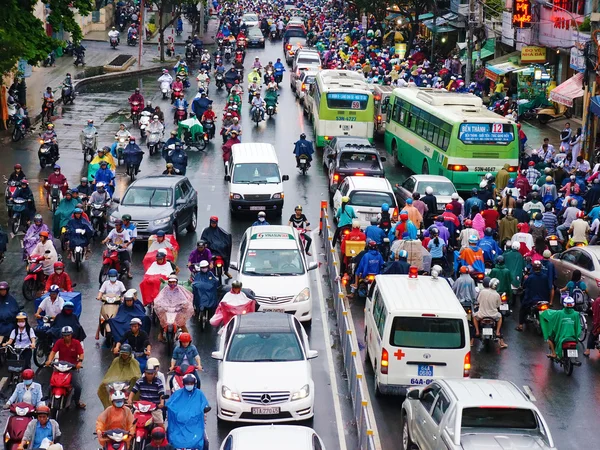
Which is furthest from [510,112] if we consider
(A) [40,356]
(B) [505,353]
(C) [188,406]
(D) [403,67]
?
(C) [188,406]

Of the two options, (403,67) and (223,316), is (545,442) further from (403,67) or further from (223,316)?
(403,67)

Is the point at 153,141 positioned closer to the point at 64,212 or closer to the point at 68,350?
the point at 64,212

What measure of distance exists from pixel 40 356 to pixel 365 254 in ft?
22.7

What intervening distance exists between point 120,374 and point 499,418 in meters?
5.34

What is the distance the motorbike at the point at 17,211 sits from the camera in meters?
27.7

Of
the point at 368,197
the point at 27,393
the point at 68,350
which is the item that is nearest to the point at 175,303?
the point at 68,350

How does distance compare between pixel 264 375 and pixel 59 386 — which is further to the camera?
pixel 59 386

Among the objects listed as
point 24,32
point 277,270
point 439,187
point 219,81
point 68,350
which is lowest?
point 219,81

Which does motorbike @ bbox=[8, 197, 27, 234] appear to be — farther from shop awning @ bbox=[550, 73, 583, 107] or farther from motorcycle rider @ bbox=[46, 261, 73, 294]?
shop awning @ bbox=[550, 73, 583, 107]

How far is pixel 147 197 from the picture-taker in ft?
90.4

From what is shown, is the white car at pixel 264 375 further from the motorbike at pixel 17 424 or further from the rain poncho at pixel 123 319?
the motorbike at pixel 17 424

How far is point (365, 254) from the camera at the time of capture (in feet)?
74.4

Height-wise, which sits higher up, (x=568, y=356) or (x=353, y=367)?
(x=353, y=367)

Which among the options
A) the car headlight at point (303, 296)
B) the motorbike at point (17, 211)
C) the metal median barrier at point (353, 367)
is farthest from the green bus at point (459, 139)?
the car headlight at point (303, 296)
